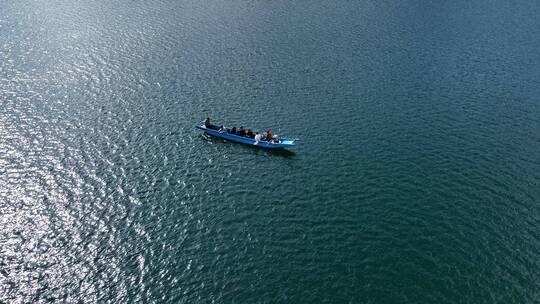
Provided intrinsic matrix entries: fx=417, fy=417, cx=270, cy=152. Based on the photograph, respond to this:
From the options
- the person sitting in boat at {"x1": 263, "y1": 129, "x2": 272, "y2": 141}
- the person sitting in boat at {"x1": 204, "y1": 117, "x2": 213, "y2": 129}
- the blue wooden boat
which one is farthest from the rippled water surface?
the person sitting in boat at {"x1": 263, "y1": 129, "x2": 272, "y2": 141}

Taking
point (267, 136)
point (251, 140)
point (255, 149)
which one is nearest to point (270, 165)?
point (255, 149)

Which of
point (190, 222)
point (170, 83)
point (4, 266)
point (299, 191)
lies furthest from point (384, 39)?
point (4, 266)

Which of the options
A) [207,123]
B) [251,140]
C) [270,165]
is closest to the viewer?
[270,165]

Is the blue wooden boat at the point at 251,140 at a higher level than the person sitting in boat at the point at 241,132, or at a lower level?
lower

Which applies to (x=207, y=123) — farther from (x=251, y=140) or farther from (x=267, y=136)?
(x=267, y=136)

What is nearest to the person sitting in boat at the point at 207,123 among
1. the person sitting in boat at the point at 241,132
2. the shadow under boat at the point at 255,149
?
the shadow under boat at the point at 255,149

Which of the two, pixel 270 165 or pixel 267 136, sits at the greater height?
pixel 267 136

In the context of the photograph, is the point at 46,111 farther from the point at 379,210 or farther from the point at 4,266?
the point at 379,210

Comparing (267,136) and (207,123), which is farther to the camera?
(207,123)

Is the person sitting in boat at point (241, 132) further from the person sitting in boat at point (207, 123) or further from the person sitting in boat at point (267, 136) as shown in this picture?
the person sitting in boat at point (207, 123)
